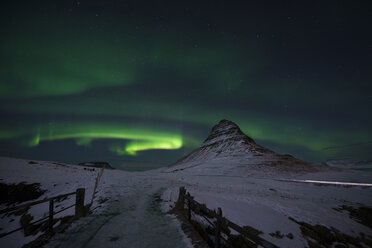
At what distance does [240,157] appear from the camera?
9300 centimetres

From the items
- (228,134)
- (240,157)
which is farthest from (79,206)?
(228,134)

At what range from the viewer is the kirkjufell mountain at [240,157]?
77312 millimetres

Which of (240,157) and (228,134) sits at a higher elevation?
(228,134)

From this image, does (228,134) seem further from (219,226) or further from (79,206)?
(219,226)

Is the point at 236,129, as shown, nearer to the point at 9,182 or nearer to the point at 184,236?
the point at 9,182

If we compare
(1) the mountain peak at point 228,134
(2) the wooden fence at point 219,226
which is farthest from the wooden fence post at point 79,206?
(1) the mountain peak at point 228,134

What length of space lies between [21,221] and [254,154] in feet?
301

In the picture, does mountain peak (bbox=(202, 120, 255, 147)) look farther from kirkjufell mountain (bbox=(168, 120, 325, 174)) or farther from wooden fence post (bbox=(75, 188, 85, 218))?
wooden fence post (bbox=(75, 188, 85, 218))

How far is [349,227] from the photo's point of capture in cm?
1769

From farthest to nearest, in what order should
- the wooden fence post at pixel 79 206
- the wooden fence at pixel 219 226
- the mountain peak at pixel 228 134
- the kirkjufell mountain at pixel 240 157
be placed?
the mountain peak at pixel 228 134 → the kirkjufell mountain at pixel 240 157 → the wooden fence post at pixel 79 206 → the wooden fence at pixel 219 226

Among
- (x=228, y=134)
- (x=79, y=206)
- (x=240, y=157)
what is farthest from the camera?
(x=228, y=134)

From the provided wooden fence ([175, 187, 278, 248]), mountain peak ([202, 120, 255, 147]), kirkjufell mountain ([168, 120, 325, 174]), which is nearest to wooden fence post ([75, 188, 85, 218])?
wooden fence ([175, 187, 278, 248])

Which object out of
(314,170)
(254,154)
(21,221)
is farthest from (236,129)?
(21,221)

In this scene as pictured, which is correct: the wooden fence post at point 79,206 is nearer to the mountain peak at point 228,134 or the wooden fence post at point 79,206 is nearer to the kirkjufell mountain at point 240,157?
the kirkjufell mountain at point 240,157
